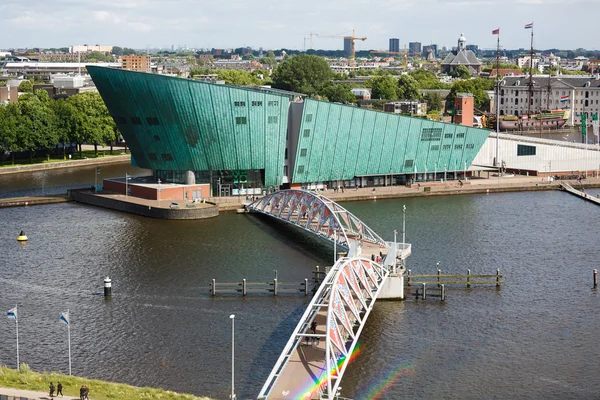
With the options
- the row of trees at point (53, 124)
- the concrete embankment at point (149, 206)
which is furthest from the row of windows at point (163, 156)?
the row of trees at point (53, 124)

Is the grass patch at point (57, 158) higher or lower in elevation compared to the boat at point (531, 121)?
lower

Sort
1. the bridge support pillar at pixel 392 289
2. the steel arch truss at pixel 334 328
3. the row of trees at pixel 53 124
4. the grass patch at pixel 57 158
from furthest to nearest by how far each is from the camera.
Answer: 1. the grass patch at pixel 57 158
2. the row of trees at pixel 53 124
3. the bridge support pillar at pixel 392 289
4. the steel arch truss at pixel 334 328

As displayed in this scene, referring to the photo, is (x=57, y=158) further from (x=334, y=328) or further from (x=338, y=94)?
(x=334, y=328)

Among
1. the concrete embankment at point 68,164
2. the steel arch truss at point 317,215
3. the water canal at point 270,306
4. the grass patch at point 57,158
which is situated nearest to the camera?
the water canal at point 270,306

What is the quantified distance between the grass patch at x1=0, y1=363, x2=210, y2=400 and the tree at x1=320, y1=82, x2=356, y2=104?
472ft

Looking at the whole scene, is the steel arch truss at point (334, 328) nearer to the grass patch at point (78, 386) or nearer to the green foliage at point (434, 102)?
the grass patch at point (78, 386)

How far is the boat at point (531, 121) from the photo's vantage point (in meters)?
174

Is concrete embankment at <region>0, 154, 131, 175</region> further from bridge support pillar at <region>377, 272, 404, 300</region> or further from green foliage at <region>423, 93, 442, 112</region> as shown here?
green foliage at <region>423, 93, 442, 112</region>

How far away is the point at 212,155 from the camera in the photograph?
9469 cm

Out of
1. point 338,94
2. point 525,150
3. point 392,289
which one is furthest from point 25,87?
point 392,289

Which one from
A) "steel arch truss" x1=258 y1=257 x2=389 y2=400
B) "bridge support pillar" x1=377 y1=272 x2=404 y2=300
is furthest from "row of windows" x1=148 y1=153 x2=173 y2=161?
"steel arch truss" x1=258 y1=257 x2=389 y2=400

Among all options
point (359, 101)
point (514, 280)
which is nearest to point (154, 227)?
point (514, 280)

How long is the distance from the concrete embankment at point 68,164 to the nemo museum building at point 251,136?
24891mm

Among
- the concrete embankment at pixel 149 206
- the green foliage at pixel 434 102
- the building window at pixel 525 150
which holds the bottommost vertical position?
the concrete embankment at pixel 149 206
